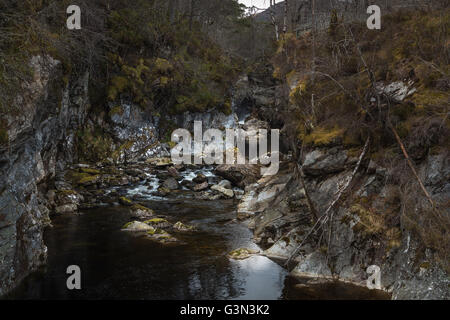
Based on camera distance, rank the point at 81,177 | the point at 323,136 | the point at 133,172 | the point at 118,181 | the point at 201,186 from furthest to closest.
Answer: the point at 133,172 → the point at 201,186 → the point at 118,181 → the point at 81,177 → the point at 323,136

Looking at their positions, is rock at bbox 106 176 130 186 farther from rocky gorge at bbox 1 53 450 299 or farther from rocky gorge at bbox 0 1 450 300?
rocky gorge at bbox 0 1 450 300

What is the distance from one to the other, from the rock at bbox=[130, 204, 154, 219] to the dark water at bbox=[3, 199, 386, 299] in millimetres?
965

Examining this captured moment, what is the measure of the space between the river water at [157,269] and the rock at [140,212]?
80 centimetres

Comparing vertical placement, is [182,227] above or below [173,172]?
below

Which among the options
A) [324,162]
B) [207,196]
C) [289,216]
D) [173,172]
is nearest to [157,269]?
[289,216]

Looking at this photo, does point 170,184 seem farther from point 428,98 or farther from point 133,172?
point 428,98

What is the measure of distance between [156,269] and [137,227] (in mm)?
4286

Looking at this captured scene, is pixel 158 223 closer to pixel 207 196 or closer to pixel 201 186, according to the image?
pixel 207 196

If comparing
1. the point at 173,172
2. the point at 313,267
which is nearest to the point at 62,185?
the point at 173,172

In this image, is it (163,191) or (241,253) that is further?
(163,191)

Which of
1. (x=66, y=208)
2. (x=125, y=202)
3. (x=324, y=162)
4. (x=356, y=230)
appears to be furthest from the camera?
(x=125, y=202)

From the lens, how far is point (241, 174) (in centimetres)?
2295

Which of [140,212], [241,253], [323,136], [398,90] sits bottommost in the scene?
[241,253]
